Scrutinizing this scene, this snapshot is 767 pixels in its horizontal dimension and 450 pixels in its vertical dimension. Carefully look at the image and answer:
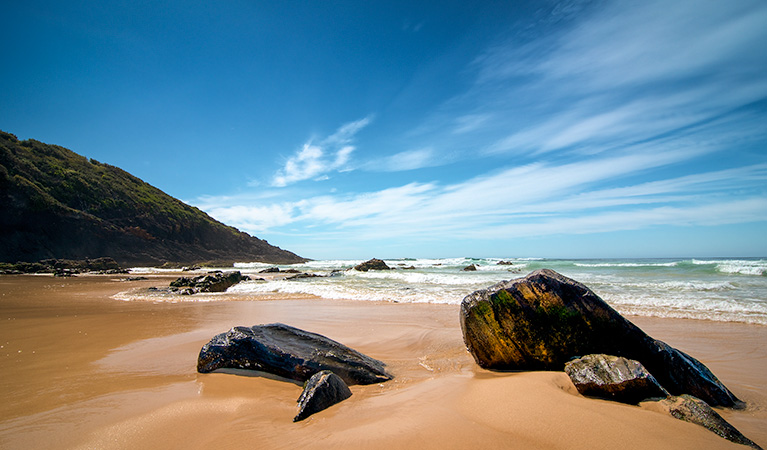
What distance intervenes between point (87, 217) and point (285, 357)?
4683 centimetres

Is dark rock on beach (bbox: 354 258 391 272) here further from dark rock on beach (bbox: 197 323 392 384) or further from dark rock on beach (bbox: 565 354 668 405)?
dark rock on beach (bbox: 565 354 668 405)

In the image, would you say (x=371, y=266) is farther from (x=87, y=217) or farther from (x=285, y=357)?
(x=87, y=217)

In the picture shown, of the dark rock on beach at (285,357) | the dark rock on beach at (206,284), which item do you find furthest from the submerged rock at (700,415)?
the dark rock on beach at (206,284)

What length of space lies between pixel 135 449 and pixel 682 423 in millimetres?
4191

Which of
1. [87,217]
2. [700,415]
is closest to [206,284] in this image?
[700,415]

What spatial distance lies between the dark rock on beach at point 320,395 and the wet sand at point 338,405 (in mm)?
90

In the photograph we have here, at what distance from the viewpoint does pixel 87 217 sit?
36.9 m

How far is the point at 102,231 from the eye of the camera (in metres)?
37.8

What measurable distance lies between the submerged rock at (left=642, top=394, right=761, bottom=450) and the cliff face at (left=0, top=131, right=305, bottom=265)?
144 ft

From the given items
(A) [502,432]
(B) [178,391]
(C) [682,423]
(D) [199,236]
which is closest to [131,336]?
(B) [178,391]

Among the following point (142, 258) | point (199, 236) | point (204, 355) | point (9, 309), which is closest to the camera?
point (204, 355)

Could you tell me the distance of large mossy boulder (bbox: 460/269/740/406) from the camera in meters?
3.52

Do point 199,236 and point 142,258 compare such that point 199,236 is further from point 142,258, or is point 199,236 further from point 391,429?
point 391,429

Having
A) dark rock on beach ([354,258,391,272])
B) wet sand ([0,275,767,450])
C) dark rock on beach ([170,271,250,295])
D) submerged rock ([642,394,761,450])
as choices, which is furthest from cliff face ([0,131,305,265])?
submerged rock ([642,394,761,450])
